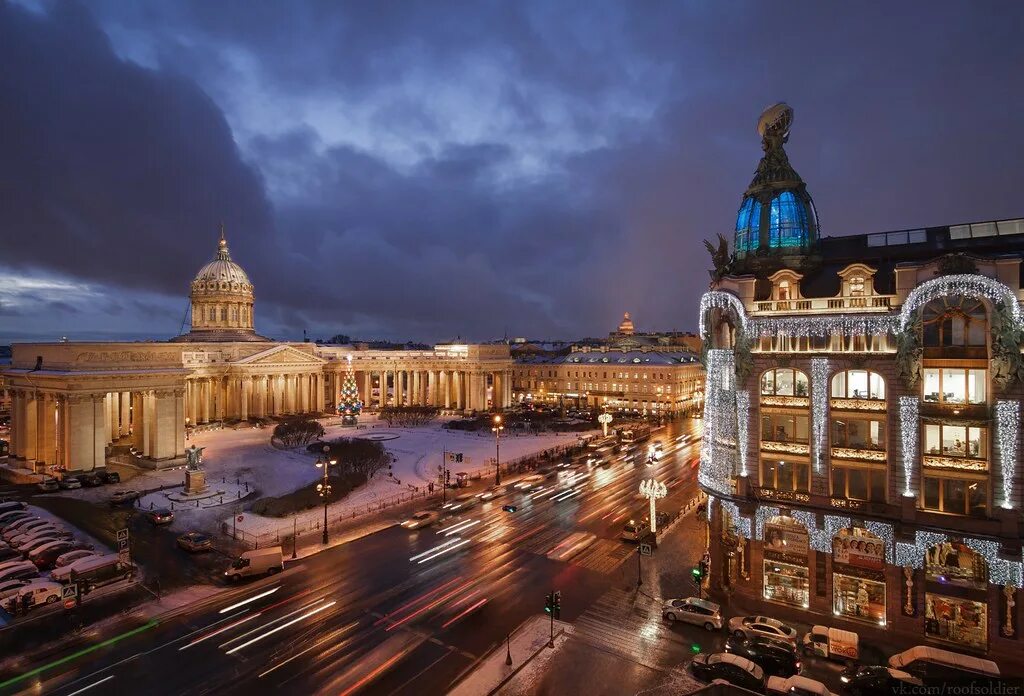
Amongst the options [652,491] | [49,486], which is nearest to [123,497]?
[49,486]

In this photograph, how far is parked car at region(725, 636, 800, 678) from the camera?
2392 cm

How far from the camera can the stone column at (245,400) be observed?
106m

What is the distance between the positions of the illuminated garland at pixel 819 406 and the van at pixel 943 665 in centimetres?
893

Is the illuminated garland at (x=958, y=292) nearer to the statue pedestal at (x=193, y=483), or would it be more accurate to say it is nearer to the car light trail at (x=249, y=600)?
the car light trail at (x=249, y=600)

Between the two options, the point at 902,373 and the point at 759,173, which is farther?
the point at 759,173

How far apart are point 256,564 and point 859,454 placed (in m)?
35.7

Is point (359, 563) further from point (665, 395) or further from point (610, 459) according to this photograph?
point (665, 395)

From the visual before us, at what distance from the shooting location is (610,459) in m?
72.6

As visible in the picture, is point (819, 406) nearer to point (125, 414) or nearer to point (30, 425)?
point (30, 425)

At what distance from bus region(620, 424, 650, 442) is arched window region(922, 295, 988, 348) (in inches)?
2383

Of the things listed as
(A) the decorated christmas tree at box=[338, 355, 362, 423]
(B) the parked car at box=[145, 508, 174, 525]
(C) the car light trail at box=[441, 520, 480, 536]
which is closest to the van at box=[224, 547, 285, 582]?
(C) the car light trail at box=[441, 520, 480, 536]

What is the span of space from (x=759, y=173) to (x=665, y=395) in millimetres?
85256

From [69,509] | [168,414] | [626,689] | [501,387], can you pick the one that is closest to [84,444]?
[168,414]

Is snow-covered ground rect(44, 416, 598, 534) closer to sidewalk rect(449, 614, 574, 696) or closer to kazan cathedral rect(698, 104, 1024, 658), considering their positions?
sidewalk rect(449, 614, 574, 696)
